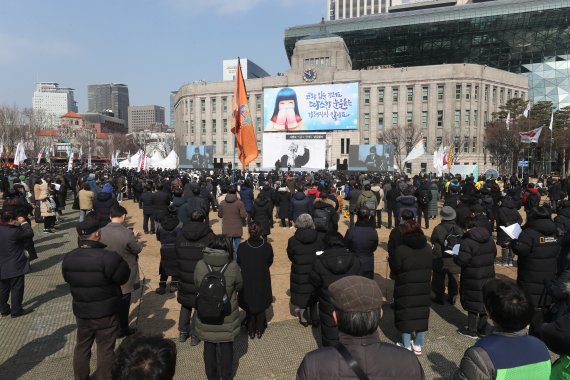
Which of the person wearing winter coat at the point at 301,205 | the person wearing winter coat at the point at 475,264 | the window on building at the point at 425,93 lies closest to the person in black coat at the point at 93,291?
the person wearing winter coat at the point at 475,264

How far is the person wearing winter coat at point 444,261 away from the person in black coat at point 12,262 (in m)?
6.50

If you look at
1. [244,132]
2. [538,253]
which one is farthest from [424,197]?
[538,253]

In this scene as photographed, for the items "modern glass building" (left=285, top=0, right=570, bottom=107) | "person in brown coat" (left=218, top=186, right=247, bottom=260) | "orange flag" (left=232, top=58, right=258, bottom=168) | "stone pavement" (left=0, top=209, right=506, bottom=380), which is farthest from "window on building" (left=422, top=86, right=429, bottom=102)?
"stone pavement" (left=0, top=209, right=506, bottom=380)

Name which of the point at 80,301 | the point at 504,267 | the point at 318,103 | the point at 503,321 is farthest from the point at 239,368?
the point at 318,103

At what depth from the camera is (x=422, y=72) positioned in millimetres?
57094

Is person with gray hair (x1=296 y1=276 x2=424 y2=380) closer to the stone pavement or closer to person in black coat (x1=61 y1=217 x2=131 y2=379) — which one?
person in black coat (x1=61 y1=217 x2=131 y2=379)

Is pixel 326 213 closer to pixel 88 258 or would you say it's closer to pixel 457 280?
pixel 457 280

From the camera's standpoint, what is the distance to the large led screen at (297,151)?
135ft

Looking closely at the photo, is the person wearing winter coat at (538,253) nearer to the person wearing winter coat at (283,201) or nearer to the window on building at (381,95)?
the person wearing winter coat at (283,201)

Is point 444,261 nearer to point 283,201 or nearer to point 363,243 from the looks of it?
point 363,243

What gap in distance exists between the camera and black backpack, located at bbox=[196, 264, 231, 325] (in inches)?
145

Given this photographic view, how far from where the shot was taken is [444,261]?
6285 mm

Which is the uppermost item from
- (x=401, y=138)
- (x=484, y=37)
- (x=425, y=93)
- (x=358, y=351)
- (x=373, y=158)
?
(x=484, y=37)

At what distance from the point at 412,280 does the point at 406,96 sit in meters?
58.5
